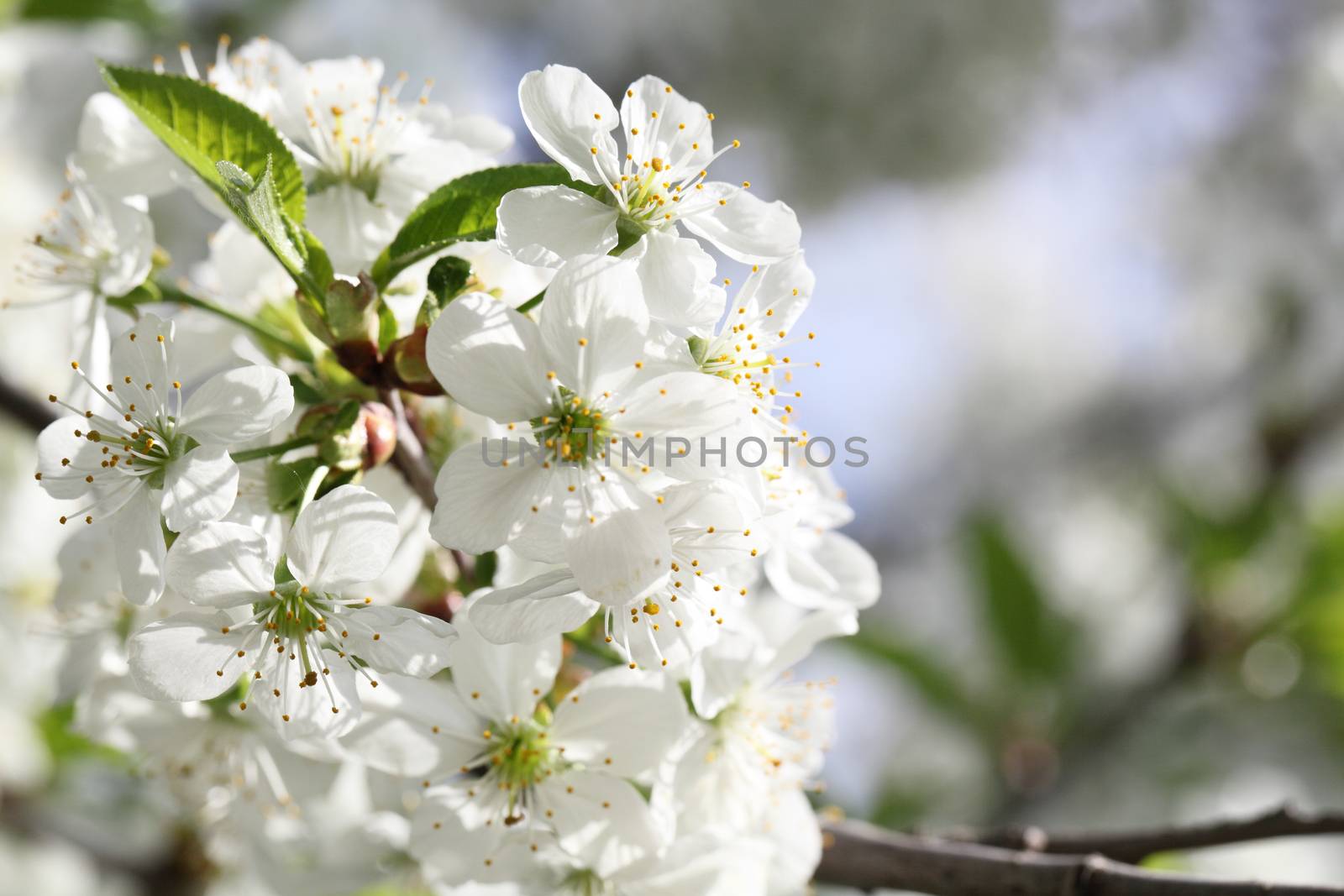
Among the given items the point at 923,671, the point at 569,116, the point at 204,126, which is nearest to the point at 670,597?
the point at 569,116

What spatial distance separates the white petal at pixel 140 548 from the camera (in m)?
0.61

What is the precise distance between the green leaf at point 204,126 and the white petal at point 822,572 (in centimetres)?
41

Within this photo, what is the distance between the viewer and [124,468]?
2.16ft

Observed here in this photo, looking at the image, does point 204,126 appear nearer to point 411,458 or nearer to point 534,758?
point 411,458

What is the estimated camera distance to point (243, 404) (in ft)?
2.06

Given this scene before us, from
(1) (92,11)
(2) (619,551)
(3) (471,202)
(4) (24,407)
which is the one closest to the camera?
(2) (619,551)

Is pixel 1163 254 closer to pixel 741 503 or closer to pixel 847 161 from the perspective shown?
pixel 847 161

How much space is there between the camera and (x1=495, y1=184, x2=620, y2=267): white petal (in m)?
0.64

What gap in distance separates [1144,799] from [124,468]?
2186 mm

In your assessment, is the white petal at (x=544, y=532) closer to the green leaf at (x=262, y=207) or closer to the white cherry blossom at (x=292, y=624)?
the white cherry blossom at (x=292, y=624)

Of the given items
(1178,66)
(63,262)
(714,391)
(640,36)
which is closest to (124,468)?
(63,262)

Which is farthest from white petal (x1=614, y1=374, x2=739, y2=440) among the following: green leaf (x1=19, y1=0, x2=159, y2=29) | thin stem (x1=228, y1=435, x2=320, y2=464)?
green leaf (x1=19, y1=0, x2=159, y2=29)

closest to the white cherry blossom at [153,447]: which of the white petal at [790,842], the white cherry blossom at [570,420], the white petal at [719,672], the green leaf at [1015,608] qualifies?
the white cherry blossom at [570,420]

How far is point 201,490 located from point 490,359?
0.56 feet
